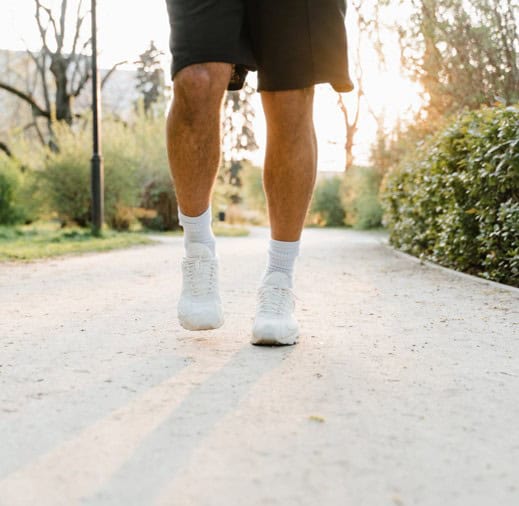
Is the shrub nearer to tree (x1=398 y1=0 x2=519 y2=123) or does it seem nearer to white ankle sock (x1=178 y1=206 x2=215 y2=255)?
tree (x1=398 y1=0 x2=519 y2=123)

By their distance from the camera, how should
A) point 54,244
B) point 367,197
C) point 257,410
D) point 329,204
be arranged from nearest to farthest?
point 257,410, point 54,244, point 367,197, point 329,204

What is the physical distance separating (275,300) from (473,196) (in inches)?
118

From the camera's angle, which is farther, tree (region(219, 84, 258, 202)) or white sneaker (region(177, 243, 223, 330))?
tree (region(219, 84, 258, 202))

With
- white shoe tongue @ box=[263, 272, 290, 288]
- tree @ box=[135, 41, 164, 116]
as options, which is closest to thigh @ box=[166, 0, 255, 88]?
white shoe tongue @ box=[263, 272, 290, 288]

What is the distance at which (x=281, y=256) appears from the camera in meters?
2.50

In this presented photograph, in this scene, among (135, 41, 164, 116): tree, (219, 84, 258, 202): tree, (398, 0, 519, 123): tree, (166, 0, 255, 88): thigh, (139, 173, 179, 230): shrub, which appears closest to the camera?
(166, 0, 255, 88): thigh

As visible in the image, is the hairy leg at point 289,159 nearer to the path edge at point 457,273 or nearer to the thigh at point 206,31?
the thigh at point 206,31

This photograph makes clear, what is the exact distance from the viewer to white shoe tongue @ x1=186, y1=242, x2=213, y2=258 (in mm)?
2410

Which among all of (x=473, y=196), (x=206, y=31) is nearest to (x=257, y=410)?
(x=206, y=31)

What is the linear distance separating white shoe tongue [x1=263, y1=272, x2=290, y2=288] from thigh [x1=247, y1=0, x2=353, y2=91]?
0.61m

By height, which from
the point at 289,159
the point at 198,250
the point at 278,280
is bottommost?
the point at 278,280

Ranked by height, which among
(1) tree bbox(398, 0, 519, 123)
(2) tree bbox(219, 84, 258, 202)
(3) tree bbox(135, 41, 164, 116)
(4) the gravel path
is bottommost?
(4) the gravel path

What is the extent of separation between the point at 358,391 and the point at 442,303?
1990 mm

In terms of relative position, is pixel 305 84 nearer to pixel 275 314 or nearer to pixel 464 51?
pixel 275 314
